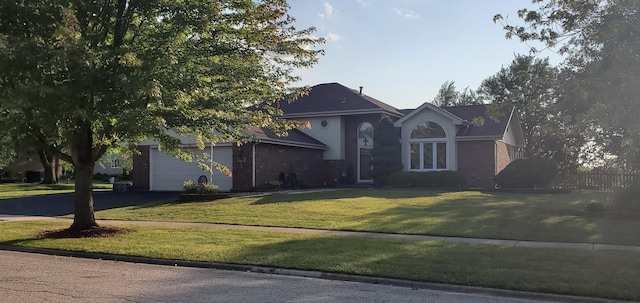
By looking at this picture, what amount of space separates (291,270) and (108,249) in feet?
15.0

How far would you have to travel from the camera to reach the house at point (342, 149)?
1063 inches

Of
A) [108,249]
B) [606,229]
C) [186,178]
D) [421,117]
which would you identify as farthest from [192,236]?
[421,117]

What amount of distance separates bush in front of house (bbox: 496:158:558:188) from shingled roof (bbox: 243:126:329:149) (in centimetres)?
1116

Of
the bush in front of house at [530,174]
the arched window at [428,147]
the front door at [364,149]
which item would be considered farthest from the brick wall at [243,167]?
the bush in front of house at [530,174]

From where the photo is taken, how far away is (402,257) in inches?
374

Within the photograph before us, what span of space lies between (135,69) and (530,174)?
19515 mm

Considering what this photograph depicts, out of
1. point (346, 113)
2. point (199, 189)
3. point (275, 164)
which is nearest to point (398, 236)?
point (199, 189)

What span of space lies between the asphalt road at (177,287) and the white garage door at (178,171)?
17577mm

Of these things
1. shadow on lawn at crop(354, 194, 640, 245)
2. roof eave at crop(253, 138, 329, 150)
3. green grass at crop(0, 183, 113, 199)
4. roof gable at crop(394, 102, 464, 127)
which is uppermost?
roof gable at crop(394, 102, 464, 127)

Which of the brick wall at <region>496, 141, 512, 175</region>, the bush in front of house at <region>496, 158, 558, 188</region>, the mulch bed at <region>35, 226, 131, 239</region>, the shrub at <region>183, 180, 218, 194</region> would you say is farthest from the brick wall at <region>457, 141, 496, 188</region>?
the mulch bed at <region>35, 226, 131, 239</region>

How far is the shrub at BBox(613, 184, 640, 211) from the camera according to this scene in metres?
15.0

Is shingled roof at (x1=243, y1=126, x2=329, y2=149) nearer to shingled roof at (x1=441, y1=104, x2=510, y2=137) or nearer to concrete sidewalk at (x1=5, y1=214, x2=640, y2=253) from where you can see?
shingled roof at (x1=441, y1=104, x2=510, y2=137)

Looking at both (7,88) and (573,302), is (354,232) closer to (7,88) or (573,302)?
(573,302)

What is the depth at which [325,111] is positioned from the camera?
32.7 meters
